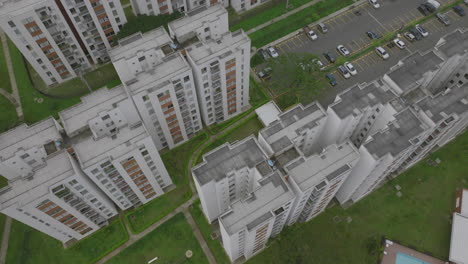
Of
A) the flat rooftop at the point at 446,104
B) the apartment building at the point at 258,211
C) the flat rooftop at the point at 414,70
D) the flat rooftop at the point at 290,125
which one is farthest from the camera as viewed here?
the flat rooftop at the point at 414,70

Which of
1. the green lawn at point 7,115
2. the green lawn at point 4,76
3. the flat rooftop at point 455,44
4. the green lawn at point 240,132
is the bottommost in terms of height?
the flat rooftop at point 455,44

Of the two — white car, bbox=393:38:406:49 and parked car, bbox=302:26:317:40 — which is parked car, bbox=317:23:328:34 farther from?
white car, bbox=393:38:406:49

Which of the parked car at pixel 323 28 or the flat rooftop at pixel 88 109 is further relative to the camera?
the parked car at pixel 323 28

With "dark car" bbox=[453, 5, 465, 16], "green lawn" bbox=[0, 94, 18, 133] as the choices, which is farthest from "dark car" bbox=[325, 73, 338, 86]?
"green lawn" bbox=[0, 94, 18, 133]

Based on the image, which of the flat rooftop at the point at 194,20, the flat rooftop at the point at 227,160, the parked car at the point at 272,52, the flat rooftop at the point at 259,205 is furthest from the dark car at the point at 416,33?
the flat rooftop at the point at 259,205

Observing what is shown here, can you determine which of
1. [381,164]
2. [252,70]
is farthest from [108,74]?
[381,164]

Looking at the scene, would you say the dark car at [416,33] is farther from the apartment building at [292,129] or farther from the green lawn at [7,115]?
the green lawn at [7,115]

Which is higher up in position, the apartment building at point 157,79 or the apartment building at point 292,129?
the apartment building at point 157,79
